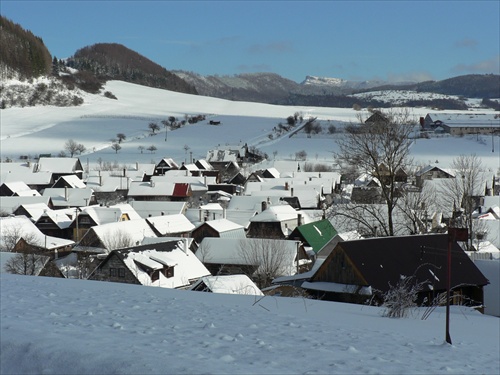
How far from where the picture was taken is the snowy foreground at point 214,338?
467cm

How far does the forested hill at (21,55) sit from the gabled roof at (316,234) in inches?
4287

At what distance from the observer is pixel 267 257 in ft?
76.2

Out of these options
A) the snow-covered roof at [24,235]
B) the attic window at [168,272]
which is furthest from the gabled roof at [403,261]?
the snow-covered roof at [24,235]

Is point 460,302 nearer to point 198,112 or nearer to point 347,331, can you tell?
point 347,331

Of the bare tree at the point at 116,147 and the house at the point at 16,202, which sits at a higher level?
the bare tree at the point at 116,147

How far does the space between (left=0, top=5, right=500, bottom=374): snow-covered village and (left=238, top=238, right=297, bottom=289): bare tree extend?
82mm

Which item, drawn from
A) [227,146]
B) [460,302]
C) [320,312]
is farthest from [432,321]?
[227,146]

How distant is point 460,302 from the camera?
48.8 ft

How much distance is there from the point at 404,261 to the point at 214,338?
32.5 feet

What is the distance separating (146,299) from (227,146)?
77154 millimetres

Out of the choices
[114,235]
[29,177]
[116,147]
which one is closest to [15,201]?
[29,177]

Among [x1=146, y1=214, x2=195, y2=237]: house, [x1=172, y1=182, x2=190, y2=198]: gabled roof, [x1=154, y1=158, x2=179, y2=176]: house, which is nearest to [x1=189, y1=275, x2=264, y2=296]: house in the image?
[x1=146, y1=214, x2=195, y2=237]: house

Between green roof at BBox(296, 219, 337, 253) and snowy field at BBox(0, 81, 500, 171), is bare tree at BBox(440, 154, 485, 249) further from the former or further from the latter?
snowy field at BBox(0, 81, 500, 171)

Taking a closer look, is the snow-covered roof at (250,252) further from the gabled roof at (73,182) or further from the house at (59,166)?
the house at (59,166)
